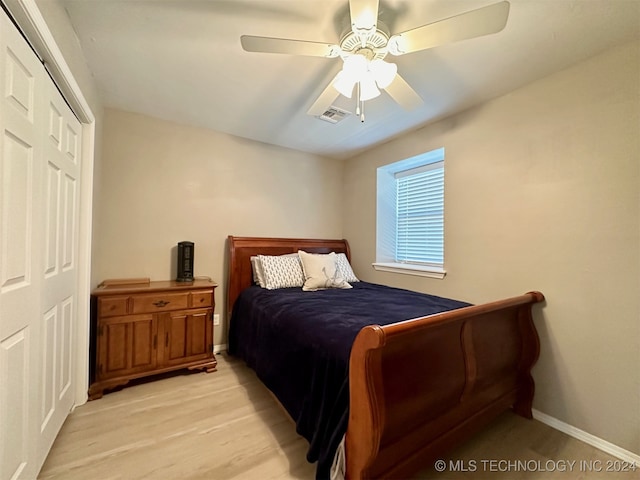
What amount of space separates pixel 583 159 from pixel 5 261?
118 inches

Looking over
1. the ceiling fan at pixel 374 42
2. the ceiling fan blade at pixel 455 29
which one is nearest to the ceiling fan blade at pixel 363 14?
the ceiling fan at pixel 374 42

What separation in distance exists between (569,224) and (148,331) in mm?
3197

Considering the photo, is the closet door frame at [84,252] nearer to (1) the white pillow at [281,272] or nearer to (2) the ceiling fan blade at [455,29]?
(1) the white pillow at [281,272]

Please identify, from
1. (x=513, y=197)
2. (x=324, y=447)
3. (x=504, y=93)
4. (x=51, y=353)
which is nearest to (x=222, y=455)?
(x=324, y=447)

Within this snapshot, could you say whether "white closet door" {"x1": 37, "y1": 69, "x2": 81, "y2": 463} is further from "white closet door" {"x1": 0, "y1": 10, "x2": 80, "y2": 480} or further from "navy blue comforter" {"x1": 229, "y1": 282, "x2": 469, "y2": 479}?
"navy blue comforter" {"x1": 229, "y1": 282, "x2": 469, "y2": 479}

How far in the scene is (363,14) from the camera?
1.22 metres

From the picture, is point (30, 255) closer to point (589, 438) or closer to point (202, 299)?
point (202, 299)

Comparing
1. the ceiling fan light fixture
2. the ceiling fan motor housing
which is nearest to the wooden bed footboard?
the ceiling fan light fixture

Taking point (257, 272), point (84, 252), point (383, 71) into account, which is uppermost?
point (383, 71)

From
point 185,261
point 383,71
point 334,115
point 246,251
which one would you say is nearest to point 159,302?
point 185,261

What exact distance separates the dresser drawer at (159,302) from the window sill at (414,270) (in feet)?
6.81

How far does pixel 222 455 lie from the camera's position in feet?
5.05

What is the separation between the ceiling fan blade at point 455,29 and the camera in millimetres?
1121

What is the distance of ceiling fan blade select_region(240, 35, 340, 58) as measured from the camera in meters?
1.34
